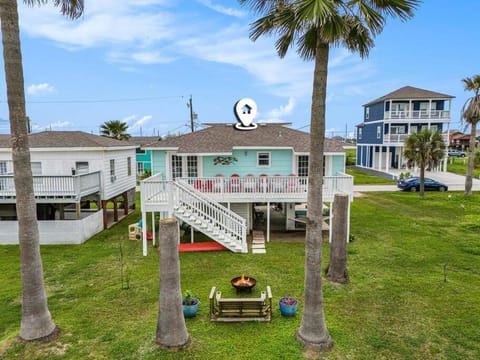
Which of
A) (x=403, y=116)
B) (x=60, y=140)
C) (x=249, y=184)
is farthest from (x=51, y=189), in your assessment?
(x=403, y=116)

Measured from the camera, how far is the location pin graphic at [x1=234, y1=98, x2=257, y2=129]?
1814 cm

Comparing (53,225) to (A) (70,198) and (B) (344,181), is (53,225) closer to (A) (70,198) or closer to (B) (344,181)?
(A) (70,198)

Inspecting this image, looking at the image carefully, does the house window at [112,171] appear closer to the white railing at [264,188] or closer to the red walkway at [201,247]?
the white railing at [264,188]

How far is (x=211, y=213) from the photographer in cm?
1519

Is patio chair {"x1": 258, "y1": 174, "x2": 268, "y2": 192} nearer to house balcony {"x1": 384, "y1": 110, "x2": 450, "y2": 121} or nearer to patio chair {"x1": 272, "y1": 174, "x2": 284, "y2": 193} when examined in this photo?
patio chair {"x1": 272, "y1": 174, "x2": 284, "y2": 193}

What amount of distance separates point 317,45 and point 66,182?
1391 cm

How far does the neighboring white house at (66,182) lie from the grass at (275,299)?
3.49 feet

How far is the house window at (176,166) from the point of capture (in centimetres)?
1777

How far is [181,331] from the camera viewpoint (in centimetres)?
775

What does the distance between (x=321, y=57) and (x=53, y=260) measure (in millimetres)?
13018

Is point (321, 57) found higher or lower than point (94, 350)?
higher

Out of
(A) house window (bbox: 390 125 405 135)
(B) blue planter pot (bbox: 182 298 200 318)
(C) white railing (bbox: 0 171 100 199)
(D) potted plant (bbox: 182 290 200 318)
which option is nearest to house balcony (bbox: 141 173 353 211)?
(C) white railing (bbox: 0 171 100 199)

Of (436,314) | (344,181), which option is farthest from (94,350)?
(344,181)

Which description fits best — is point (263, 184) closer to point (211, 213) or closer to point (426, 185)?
point (211, 213)
